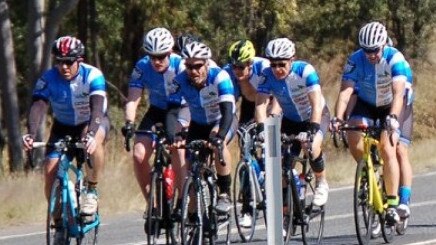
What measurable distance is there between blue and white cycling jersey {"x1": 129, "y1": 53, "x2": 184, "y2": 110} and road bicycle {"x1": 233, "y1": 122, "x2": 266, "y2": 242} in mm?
1235

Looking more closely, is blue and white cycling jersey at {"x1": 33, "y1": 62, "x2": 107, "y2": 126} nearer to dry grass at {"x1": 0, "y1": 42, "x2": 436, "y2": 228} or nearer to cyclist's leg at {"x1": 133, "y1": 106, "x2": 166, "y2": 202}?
cyclist's leg at {"x1": 133, "y1": 106, "x2": 166, "y2": 202}

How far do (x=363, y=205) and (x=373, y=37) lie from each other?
4.88ft

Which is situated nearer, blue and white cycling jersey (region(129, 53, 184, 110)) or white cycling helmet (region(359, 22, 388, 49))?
white cycling helmet (region(359, 22, 388, 49))

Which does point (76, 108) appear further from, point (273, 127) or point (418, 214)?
point (418, 214)

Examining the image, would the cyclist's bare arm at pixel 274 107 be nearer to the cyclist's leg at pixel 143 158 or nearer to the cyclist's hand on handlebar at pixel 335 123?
the cyclist's hand on handlebar at pixel 335 123

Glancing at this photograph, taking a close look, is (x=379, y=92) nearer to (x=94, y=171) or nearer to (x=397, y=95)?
(x=397, y=95)

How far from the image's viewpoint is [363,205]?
37.2 ft

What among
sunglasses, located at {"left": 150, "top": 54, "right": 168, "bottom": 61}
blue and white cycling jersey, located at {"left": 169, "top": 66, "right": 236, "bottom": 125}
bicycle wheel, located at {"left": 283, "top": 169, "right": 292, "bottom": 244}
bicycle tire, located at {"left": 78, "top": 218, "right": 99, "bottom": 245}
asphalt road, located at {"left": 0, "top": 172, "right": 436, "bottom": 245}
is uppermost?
sunglasses, located at {"left": 150, "top": 54, "right": 168, "bottom": 61}

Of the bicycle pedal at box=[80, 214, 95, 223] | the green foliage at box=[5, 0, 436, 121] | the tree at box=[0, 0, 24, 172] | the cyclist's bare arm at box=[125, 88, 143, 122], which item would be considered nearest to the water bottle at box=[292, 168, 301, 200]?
the cyclist's bare arm at box=[125, 88, 143, 122]

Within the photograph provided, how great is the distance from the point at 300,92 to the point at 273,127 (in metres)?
3.42

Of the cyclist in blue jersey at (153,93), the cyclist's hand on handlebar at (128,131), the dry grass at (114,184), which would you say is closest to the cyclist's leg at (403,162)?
the cyclist in blue jersey at (153,93)

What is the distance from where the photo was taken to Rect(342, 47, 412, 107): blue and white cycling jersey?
37.7 ft

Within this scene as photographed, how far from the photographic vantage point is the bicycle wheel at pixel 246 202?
12.3 meters

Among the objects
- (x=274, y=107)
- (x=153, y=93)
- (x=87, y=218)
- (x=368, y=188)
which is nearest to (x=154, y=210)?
(x=87, y=218)
